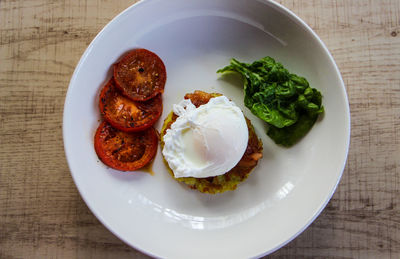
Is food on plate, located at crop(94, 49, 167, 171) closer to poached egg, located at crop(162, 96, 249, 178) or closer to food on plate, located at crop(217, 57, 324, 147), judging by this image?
poached egg, located at crop(162, 96, 249, 178)

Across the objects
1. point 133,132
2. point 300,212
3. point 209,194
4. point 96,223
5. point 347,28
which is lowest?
point 96,223

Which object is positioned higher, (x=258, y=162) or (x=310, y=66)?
(x=310, y=66)

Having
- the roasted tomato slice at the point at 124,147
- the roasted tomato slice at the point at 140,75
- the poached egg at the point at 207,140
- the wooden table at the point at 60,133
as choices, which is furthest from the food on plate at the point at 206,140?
the wooden table at the point at 60,133

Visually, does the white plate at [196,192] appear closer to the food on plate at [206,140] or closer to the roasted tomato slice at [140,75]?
the roasted tomato slice at [140,75]

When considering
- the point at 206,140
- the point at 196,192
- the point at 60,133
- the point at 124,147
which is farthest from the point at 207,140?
the point at 60,133

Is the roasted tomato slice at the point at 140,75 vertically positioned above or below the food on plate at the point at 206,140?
above

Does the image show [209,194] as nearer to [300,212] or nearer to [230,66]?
[300,212]

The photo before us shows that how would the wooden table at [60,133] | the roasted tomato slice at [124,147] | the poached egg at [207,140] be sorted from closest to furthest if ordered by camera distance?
1. the poached egg at [207,140]
2. the roasted tomato slice at [124,147]
3. the wooden table at [60,133]

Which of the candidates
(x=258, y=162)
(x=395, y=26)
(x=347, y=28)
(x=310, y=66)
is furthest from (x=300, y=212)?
(x=395, y=26)

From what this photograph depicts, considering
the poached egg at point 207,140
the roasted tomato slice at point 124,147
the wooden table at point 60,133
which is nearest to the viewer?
the poached egg at point 207,140
